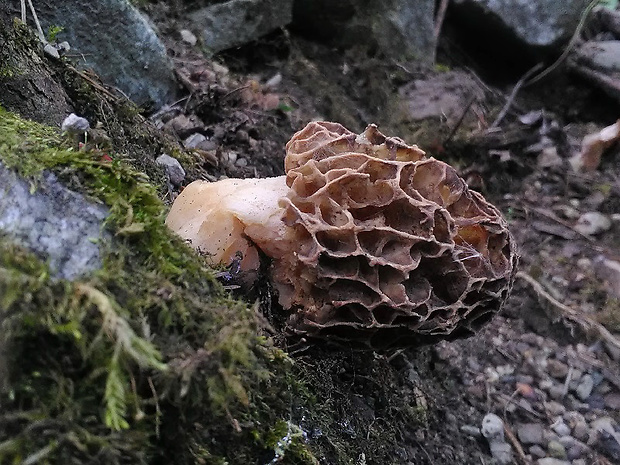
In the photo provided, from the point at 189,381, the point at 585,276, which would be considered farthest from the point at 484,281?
the point at 585,276

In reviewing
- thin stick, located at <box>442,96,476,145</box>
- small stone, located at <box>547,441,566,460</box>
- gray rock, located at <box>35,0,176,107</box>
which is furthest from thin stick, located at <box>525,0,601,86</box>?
small stone, located at <box>547,441,566,460</box>

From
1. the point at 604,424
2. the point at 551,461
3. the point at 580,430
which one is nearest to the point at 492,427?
the point at 551,461

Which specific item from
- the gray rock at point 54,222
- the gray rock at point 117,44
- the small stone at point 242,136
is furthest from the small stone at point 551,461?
the gray rock at point 117,44

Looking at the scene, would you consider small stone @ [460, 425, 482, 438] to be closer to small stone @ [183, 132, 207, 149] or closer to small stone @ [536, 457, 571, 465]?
small stone @ [536, 457, 571, 465]

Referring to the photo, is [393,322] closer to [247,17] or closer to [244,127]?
[244,127]

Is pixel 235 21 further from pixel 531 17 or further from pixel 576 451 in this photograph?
pixel 576 451

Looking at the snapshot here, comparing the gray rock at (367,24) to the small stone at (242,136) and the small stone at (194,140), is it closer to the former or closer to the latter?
the small stone at (242,136)
